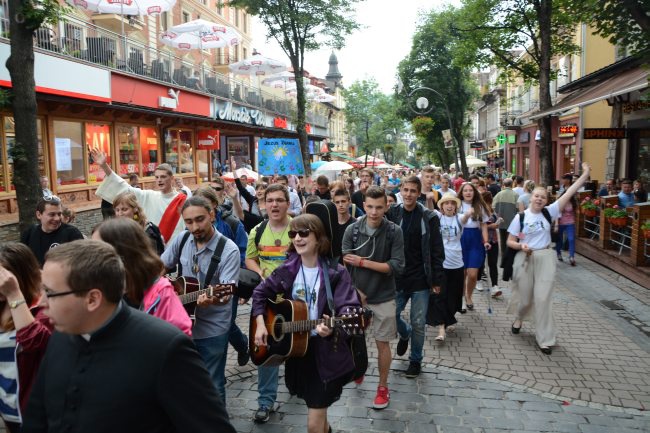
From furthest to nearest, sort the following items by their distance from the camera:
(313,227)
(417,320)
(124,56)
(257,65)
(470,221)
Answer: (257,65)
(124,56)
(470,221)
(417,320)
(313,227)

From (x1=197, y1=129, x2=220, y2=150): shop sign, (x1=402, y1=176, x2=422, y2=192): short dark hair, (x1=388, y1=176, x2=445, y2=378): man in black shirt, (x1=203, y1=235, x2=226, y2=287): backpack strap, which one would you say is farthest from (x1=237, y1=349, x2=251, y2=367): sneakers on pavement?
(x1=197, y1=129, x2=220, y2=150): shop sign

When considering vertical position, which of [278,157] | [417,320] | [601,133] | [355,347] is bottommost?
[417,320]

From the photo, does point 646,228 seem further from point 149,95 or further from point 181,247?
point 149,95

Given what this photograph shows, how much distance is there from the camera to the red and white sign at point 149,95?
15648 mm

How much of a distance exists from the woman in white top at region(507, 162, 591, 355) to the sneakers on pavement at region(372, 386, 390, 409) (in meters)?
2.39

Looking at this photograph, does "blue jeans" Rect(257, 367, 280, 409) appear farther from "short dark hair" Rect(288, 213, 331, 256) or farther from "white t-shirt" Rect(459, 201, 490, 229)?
"white t-shirt" Rect(459, 201, 490, 229)

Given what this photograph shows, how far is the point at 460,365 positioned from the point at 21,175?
246 inches

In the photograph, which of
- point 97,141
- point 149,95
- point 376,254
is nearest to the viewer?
point 376,254

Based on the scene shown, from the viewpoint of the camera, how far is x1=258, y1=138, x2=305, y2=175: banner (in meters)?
12.4

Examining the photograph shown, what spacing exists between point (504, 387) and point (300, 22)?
17.6 m

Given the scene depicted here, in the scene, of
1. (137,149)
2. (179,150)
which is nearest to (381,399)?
(137,149)

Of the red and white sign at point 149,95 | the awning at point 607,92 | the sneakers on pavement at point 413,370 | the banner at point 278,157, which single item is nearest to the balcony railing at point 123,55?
the red and white sign at point 149,95

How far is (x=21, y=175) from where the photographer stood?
7.25 m

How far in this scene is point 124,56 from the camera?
1623cm
